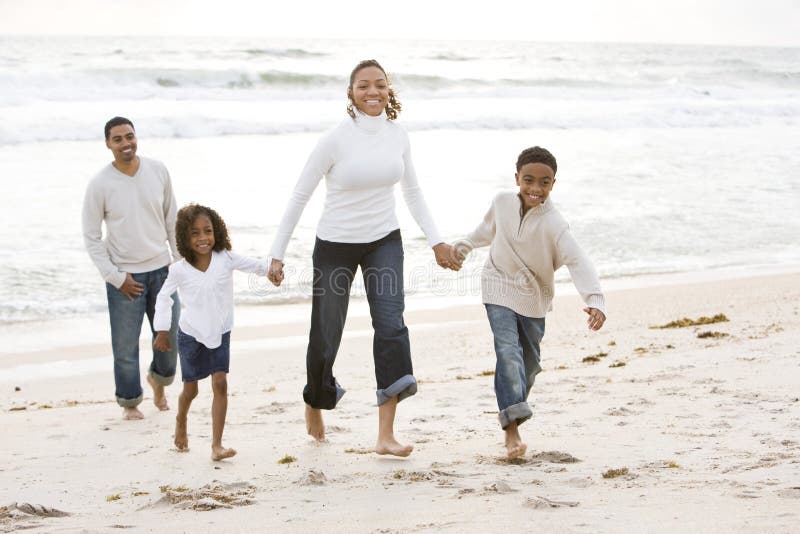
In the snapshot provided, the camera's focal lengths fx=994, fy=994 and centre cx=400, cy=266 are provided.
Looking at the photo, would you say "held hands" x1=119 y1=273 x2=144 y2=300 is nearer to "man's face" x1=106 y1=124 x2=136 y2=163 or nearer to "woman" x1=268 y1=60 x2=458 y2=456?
"man's face" x1=106 y1=124 x2=136 y2=163

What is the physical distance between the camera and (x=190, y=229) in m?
4.73

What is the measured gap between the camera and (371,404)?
6031 millimetres

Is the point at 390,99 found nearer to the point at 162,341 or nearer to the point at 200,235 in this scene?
the point at 200,235

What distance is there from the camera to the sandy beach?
368 centimetres

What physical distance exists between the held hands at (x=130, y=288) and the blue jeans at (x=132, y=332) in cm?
4

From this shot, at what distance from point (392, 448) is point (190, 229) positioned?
141cm

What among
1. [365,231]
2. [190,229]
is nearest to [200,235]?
[190,229]

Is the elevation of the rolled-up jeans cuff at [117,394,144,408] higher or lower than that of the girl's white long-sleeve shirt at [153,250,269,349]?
lower

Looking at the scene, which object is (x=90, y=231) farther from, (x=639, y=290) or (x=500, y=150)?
(x=500, y=150)

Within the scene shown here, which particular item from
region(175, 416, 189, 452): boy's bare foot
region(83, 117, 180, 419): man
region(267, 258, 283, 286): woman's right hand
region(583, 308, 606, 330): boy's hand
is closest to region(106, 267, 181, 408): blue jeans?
region(83, 117, 180, 419): man

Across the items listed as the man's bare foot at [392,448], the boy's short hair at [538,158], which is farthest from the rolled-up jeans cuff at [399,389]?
the boy's short hair at [538,158]

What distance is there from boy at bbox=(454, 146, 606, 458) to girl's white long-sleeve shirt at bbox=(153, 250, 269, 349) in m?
1.13

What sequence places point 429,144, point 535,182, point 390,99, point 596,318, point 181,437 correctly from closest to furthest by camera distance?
point 596,318
point 535,182
point 390,99
point 181,437
point 429,144

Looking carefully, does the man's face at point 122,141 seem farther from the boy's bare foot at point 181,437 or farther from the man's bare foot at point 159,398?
the boy's bare foot at point 181,437
